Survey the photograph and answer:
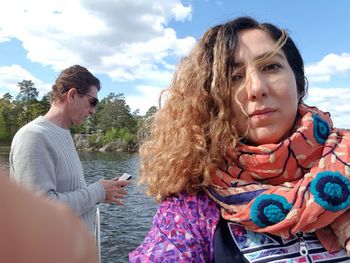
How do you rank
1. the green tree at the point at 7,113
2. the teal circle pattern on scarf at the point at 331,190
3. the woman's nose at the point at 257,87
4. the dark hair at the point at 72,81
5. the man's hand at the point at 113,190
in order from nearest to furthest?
the teal circle pattern on scarf at the point at 331,190
the woman's nose at the point at 257,87
the man's hand at the point at 113,190
the dark hair at the point at 72,81
the green tree at the point at 7,113

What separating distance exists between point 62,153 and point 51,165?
0.20 metres

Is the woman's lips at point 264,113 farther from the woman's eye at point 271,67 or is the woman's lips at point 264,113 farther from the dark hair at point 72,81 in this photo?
the dark hair at point 72,81

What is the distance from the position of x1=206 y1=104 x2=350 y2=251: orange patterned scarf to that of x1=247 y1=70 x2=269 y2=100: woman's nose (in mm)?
214

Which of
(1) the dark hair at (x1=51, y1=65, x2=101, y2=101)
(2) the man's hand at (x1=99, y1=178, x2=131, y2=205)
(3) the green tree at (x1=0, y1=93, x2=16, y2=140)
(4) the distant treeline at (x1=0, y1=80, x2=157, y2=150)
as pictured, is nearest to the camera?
(2) the man's hand at (x1=99, y1=178, x2=131, y2=205)

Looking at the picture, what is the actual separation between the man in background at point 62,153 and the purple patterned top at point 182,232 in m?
1.01

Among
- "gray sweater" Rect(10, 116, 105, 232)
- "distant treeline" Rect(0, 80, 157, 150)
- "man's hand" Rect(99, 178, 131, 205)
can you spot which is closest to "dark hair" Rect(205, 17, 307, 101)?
"gray sweater" Rect(10, 116, 105, 232)

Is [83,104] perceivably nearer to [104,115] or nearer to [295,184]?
[295,184]

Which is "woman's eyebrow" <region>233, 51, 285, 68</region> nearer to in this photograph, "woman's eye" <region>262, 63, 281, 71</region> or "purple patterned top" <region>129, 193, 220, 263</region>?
"woman's eye" <region>262, 63, 281, 71</region>

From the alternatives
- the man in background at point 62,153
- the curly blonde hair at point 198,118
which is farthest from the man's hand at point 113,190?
the curly blonde hair at point 198,118

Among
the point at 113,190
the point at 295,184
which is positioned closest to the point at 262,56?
the point at 295,184

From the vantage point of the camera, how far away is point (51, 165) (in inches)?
102

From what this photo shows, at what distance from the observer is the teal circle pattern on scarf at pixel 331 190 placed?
1301mm

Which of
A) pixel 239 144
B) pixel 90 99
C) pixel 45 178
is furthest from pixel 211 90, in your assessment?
Answer: pixel 90 99

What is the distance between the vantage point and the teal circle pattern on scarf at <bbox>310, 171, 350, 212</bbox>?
130 cm
